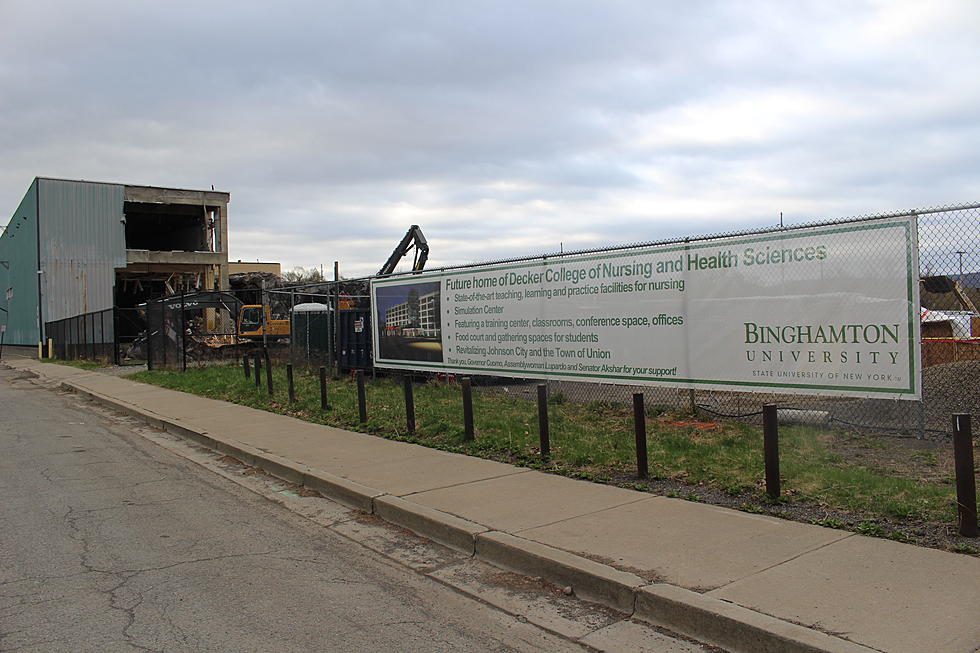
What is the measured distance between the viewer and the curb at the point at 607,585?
4.05m

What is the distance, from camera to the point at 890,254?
650 centimetres

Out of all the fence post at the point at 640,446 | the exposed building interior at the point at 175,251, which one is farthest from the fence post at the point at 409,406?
the exposed building interior at the point at 175,251

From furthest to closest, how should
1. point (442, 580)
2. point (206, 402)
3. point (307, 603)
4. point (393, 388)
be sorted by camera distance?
point (206, 402), point (393, 388), point (442, 580), point (307, 603)

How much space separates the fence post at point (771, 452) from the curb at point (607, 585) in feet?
6.95

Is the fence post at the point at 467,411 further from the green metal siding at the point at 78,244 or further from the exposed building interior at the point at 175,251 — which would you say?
the green metal siding at the point at 78,244

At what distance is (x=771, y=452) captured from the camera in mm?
6516

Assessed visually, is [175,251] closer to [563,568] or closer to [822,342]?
[822,342]

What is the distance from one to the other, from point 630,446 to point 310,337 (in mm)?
12014

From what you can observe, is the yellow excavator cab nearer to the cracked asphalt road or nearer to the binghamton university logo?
the cracked asphalt road

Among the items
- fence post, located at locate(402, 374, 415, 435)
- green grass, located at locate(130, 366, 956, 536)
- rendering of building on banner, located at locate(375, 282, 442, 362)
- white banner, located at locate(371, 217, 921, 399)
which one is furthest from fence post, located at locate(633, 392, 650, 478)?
rendering of building on banner, located at locate(375, 282, 442, 362)

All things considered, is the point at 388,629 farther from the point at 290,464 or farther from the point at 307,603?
the point at 290,464

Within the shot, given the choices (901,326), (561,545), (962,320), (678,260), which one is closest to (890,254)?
(901,326)

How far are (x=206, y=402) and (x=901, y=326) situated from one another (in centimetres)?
1330

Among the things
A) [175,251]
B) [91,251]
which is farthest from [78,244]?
[175,251]
